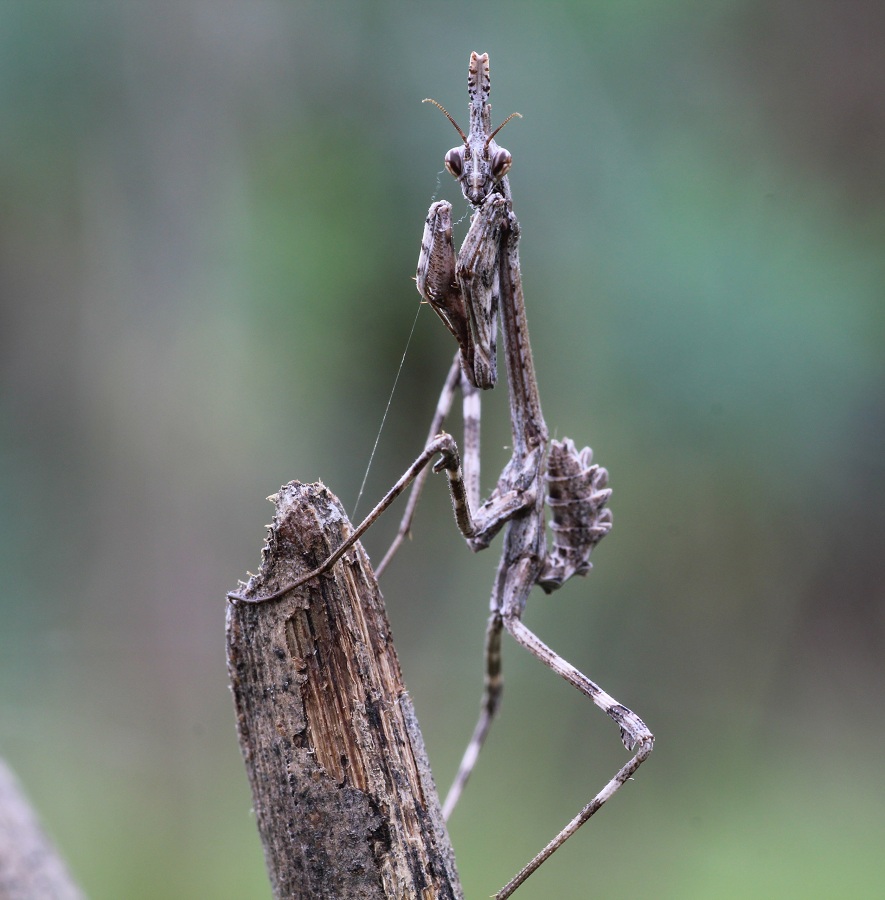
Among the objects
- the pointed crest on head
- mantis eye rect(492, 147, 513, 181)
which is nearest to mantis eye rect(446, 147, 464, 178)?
the pointed crest on head

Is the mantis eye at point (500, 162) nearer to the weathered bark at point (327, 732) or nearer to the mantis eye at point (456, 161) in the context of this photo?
the mantis eye at point (456, 161)

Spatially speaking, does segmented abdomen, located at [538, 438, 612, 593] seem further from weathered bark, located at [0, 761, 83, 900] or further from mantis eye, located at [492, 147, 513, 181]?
weathered bark, located at [0, 761, 83, 900]

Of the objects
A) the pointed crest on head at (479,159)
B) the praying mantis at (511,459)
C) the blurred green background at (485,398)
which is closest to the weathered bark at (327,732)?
the praying mantis at (511,459)

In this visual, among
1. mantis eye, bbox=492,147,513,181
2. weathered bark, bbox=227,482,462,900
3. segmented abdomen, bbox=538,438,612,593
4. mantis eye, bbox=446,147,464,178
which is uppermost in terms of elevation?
mantis eye, bbox=446,147,464,178

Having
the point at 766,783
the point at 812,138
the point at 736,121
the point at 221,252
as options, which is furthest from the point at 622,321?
the point at 766,783

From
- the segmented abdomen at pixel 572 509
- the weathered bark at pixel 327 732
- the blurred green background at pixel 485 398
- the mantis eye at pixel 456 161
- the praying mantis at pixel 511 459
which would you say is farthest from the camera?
the blurred green background at pixel 485 398

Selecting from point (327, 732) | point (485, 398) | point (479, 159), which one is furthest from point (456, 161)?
point (485, 398)
